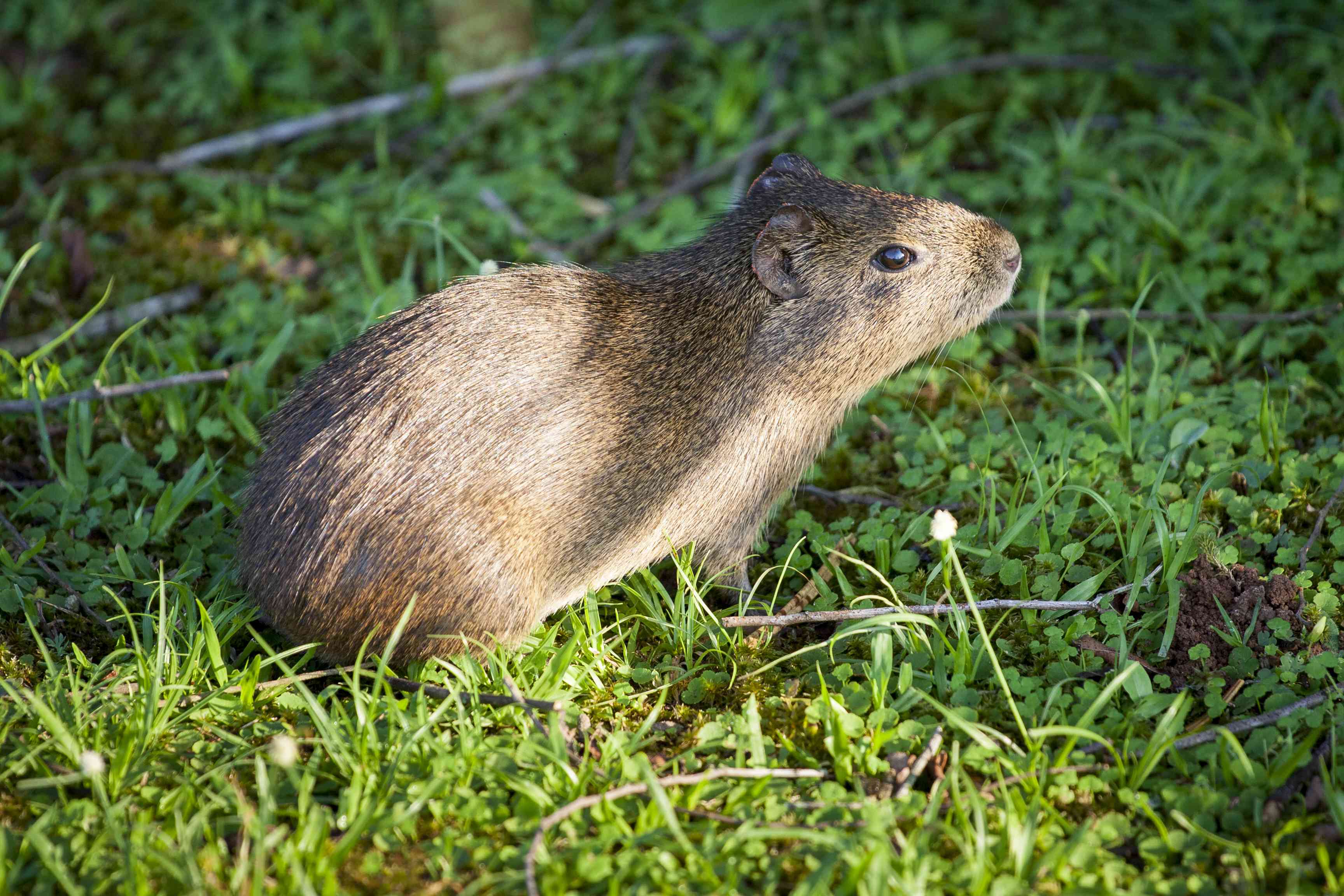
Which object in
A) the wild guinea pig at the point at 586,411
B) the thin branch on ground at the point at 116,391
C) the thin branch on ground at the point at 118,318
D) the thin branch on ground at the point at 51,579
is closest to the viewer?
the wild guinea pig at the point at 586,411

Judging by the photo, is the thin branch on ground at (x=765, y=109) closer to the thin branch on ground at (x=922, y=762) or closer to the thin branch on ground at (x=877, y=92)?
the thin branch on ground at (x=877, y=92)

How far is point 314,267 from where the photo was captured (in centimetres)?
580

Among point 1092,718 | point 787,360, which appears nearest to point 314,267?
point 787,360

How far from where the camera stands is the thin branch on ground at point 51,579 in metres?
3.91

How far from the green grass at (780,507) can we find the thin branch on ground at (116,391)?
0.06m

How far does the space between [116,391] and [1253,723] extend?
13.6ft

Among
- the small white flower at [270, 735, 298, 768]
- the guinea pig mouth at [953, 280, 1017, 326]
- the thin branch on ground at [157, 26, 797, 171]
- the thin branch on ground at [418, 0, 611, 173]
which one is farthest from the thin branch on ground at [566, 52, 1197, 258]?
the small white flower at [270, 735, 298, 768]

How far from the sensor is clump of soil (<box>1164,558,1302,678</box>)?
357 centimetres

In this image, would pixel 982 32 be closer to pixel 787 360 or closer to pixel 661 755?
pixel 787 360

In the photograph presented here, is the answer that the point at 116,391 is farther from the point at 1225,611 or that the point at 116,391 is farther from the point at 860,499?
the point at 1225,611

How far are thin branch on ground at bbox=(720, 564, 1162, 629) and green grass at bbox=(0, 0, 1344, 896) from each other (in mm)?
54

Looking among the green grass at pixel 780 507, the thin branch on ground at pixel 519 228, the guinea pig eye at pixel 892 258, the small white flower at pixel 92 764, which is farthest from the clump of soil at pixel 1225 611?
the thin branch on ground at pixel 519 228

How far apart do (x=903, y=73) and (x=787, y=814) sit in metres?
4.57

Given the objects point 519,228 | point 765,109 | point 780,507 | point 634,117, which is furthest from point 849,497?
point 634,117
